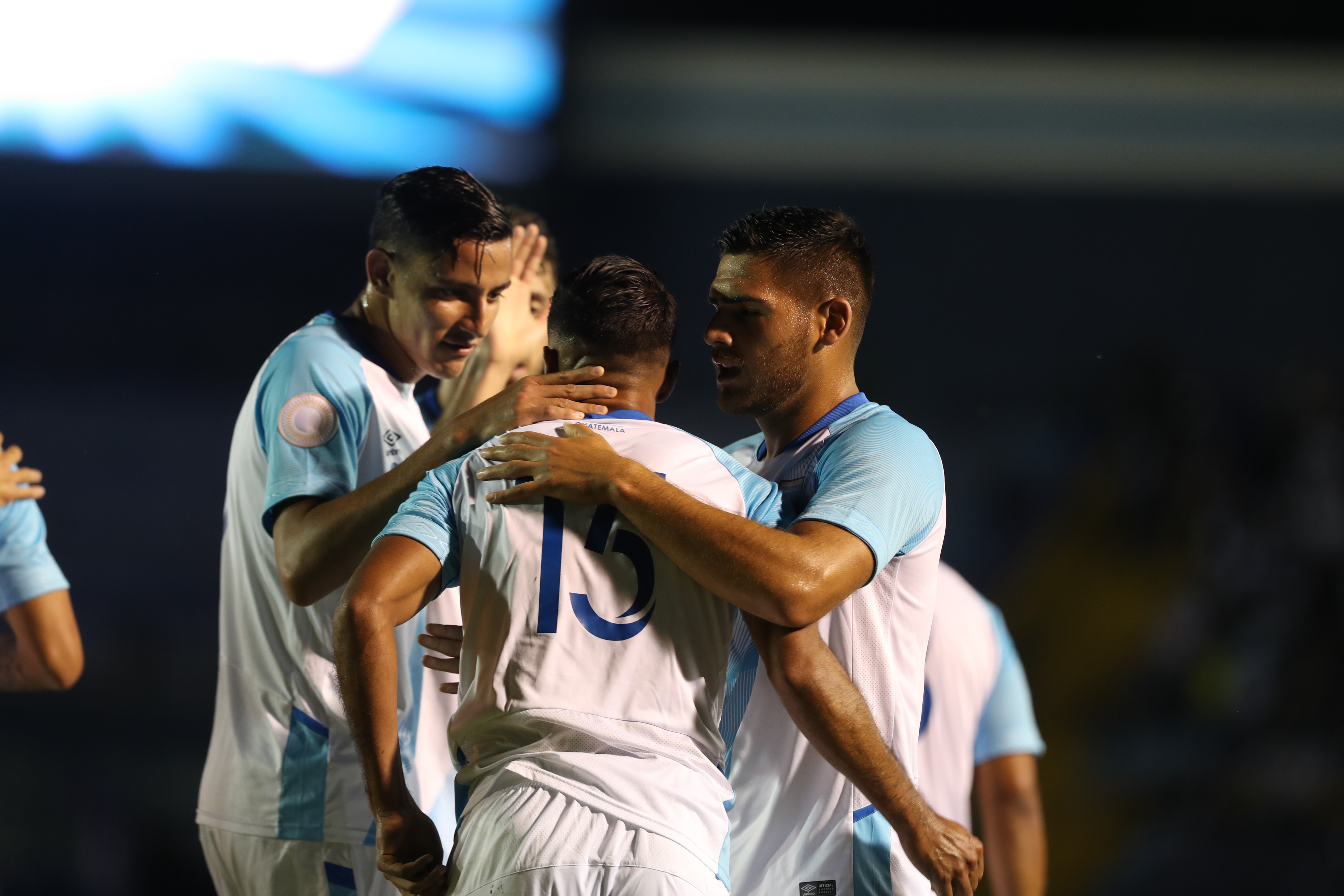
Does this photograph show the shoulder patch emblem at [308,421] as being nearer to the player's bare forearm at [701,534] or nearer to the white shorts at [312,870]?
the player's bare forearm at [701,534]

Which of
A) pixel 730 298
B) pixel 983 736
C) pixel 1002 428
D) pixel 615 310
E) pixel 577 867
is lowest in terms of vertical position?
pixel 983 736

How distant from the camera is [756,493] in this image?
6.53ft

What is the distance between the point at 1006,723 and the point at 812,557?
89.1 inches

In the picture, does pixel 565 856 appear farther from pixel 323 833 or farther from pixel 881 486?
pixel 323 833

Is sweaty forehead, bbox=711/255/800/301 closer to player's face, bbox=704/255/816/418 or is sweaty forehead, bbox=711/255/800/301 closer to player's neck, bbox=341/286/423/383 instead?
player's face, bbox=704/255/816/418

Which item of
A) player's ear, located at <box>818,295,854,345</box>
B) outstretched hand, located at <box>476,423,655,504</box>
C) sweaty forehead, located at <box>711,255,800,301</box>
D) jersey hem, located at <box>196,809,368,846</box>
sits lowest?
jersey hem, located at <box>196,809,368,846</box>

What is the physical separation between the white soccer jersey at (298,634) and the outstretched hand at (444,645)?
374 mm

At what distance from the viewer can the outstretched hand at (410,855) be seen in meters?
1.78

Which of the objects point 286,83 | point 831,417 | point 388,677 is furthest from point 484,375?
point 286,83

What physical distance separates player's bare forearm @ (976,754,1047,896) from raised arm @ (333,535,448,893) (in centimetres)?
250

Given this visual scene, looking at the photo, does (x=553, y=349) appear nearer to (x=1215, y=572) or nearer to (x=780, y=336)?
(x=780, y=336)

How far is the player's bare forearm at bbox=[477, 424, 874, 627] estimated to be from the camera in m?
1.77

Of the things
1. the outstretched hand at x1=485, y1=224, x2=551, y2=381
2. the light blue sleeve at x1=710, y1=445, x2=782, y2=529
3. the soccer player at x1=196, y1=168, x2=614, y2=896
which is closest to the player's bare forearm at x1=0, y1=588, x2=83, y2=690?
the soccer player at x1=196, y1=168, x2=614, y2=896

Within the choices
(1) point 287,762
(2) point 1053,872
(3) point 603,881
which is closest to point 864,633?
(3) point 603,881
